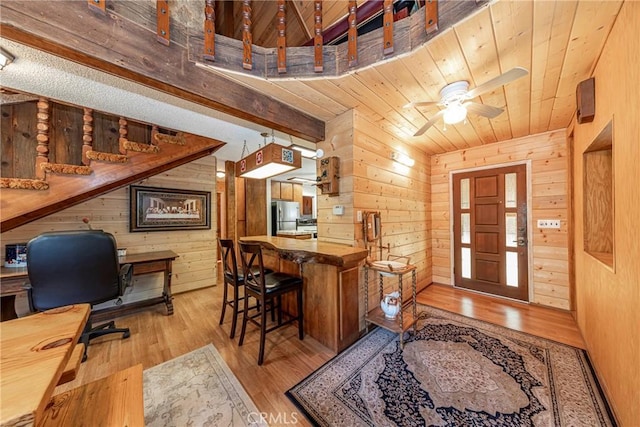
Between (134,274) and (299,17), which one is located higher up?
(299,17)

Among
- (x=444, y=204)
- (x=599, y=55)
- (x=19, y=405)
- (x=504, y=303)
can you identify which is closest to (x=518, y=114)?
(x=599, y=55)

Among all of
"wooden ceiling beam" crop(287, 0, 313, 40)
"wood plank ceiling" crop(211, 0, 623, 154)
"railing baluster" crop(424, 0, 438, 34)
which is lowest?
"wood plank ceiling" crop(211, 0, 623, 154)

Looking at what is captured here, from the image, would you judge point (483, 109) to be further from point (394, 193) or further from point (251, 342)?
point (251, 342)

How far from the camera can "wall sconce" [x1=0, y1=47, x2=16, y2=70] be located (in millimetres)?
1559

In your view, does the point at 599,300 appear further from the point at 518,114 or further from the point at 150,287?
the point at 150,287

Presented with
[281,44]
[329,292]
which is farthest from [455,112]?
[329,292]

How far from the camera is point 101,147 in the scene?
2.64 metres

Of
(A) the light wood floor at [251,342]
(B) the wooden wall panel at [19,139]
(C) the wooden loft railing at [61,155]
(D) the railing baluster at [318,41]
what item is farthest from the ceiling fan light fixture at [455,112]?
(B) the wooden wall panel at [19,139]

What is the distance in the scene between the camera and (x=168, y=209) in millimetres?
3674

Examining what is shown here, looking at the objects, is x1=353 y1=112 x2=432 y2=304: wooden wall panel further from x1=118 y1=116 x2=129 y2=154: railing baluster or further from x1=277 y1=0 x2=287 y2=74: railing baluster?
x1=118 y1=116 x2=129 y2=154: railing baluster

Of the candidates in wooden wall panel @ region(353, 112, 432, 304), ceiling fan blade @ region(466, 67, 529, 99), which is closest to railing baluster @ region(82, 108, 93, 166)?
wooden wall panel @ region(353, 112, 432, 304)

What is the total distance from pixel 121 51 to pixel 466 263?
4.88m

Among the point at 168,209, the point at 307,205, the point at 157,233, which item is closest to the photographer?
the point at 157,233

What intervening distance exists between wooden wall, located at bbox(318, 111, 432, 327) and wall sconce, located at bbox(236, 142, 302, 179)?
0.45m
